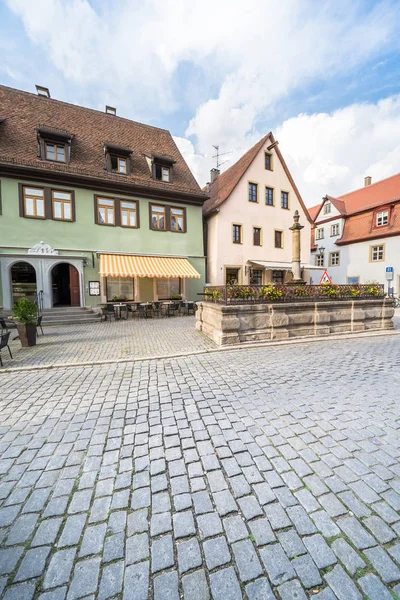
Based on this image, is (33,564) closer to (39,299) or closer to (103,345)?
(103,345)

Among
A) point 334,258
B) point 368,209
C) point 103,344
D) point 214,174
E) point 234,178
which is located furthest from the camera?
point 334,258

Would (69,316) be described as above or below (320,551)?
above

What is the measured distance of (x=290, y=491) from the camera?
228cm

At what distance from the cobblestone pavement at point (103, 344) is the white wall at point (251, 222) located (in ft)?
31.6

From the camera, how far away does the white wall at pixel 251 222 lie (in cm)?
1864

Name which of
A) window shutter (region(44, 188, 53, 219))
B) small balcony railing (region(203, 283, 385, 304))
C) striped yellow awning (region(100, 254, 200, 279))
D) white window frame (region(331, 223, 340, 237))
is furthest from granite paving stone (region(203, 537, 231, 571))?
white window frame (region(331, 223, 340, 237))

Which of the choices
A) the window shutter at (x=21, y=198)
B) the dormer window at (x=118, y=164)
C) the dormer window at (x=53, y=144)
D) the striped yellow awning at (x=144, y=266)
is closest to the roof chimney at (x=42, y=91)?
the dormer window at (x=53, y=144)

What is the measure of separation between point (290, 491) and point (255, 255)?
18.7 m

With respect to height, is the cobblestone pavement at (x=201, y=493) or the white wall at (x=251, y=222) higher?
the white wall at (x=251, y=222)

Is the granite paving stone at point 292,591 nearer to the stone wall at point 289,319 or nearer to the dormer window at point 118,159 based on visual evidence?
the stone wall at point 289,319

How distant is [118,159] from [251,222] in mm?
10350

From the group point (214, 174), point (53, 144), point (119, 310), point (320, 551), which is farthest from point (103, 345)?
point (214, 174)

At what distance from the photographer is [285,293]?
27.1ft

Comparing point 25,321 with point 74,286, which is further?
point 74,286
